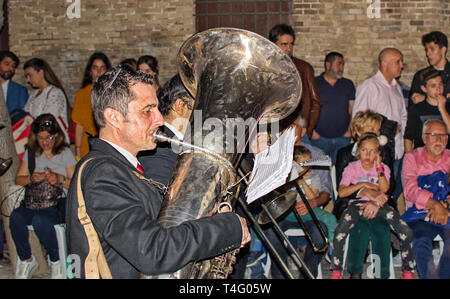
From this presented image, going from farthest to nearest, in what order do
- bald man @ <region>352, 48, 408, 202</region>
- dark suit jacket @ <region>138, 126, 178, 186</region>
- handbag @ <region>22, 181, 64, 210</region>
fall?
bald man @ <region>352, 48, 408, 202</region> → handbag @ <region>22, 181, 64, 210</region> → dark suit jacket @ <region>138, 126, 178, 186</region>

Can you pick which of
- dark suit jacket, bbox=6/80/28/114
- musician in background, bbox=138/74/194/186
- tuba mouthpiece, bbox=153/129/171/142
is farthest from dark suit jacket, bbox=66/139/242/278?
dark suit jacket, bbox=6/80/28/114

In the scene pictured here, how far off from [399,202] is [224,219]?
4.22 meters

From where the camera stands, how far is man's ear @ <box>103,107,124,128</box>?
2.18m

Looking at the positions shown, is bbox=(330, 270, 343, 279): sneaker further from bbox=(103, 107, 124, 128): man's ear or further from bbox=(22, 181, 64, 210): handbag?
bbox=(103, 107, 124, 128): man's ear

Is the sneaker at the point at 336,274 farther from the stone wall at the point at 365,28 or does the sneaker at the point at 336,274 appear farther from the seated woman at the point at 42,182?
the stone wall at the point at 365,28

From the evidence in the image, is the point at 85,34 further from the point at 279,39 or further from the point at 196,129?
the point at 196,129

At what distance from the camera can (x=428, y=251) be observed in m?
4.59

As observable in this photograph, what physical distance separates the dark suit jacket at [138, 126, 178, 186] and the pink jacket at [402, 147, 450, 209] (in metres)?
Answer: 2.89

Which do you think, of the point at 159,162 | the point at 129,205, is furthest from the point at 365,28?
the point at 129,205

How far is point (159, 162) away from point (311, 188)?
259 centimetres

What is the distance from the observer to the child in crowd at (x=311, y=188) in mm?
4781

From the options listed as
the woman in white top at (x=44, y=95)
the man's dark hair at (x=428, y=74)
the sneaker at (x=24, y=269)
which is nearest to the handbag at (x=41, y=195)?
the sneaker at (x=24, y=269)

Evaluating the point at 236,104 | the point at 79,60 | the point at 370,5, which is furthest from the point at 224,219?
the point at 79,60

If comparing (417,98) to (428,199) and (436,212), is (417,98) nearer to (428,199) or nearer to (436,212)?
(428,199)
